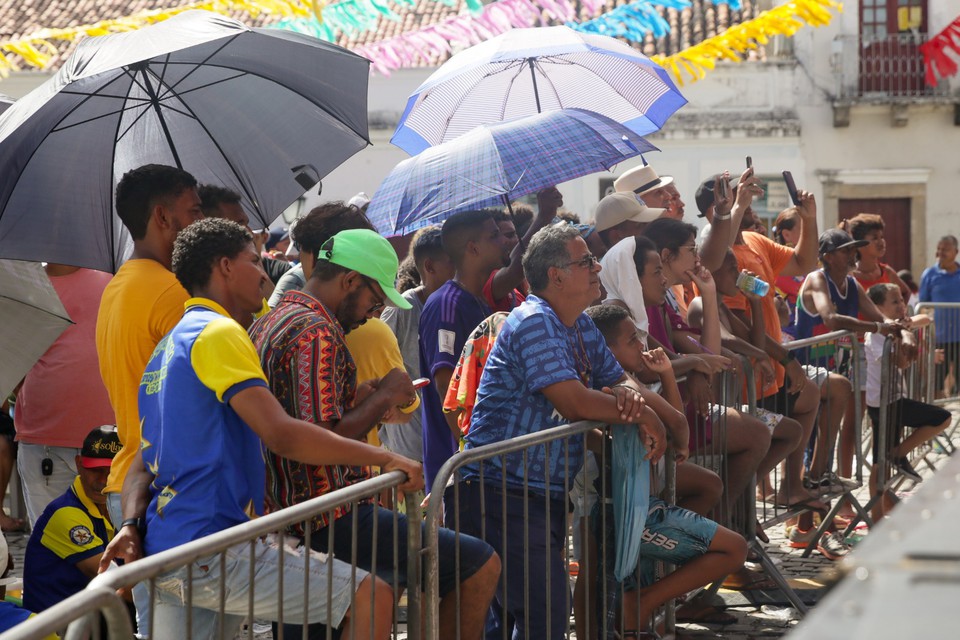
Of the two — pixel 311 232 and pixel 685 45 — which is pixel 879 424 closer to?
pixel 311 232

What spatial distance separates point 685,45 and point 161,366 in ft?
75.6

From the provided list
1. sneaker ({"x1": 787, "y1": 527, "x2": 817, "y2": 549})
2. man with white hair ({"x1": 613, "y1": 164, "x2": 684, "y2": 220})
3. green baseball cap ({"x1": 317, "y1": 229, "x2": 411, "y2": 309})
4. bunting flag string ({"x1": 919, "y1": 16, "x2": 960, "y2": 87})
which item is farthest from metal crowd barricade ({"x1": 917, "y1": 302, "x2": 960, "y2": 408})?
bunting flag string ({"x1": 919, "y1": 16, "x2": 960, "y2": 87})

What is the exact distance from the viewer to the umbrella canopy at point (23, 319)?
4719 mm

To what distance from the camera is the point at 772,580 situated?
6680mm

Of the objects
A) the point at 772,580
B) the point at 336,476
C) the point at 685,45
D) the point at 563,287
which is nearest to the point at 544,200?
the point at 563,287

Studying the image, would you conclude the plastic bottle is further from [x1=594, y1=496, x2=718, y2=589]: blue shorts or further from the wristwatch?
the wristwatch

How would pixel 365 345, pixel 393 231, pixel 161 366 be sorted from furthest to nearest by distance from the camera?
pixel 393 231 < pixel 365 345 < pixel 161 366

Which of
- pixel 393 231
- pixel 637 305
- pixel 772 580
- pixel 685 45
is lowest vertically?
pixel 772 580

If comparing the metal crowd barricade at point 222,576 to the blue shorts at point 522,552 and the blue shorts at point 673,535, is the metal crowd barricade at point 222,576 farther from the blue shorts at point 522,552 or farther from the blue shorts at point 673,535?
the blue shorts at point 673,535

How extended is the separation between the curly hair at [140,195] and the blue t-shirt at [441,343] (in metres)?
1.50

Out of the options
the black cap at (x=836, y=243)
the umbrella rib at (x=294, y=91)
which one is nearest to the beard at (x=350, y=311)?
the umbrella rib at (x=294, y=91)

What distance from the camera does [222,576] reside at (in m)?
3.01

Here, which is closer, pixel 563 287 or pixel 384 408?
pixel 384 408

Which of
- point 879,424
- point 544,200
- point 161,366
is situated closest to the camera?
point 161,366
